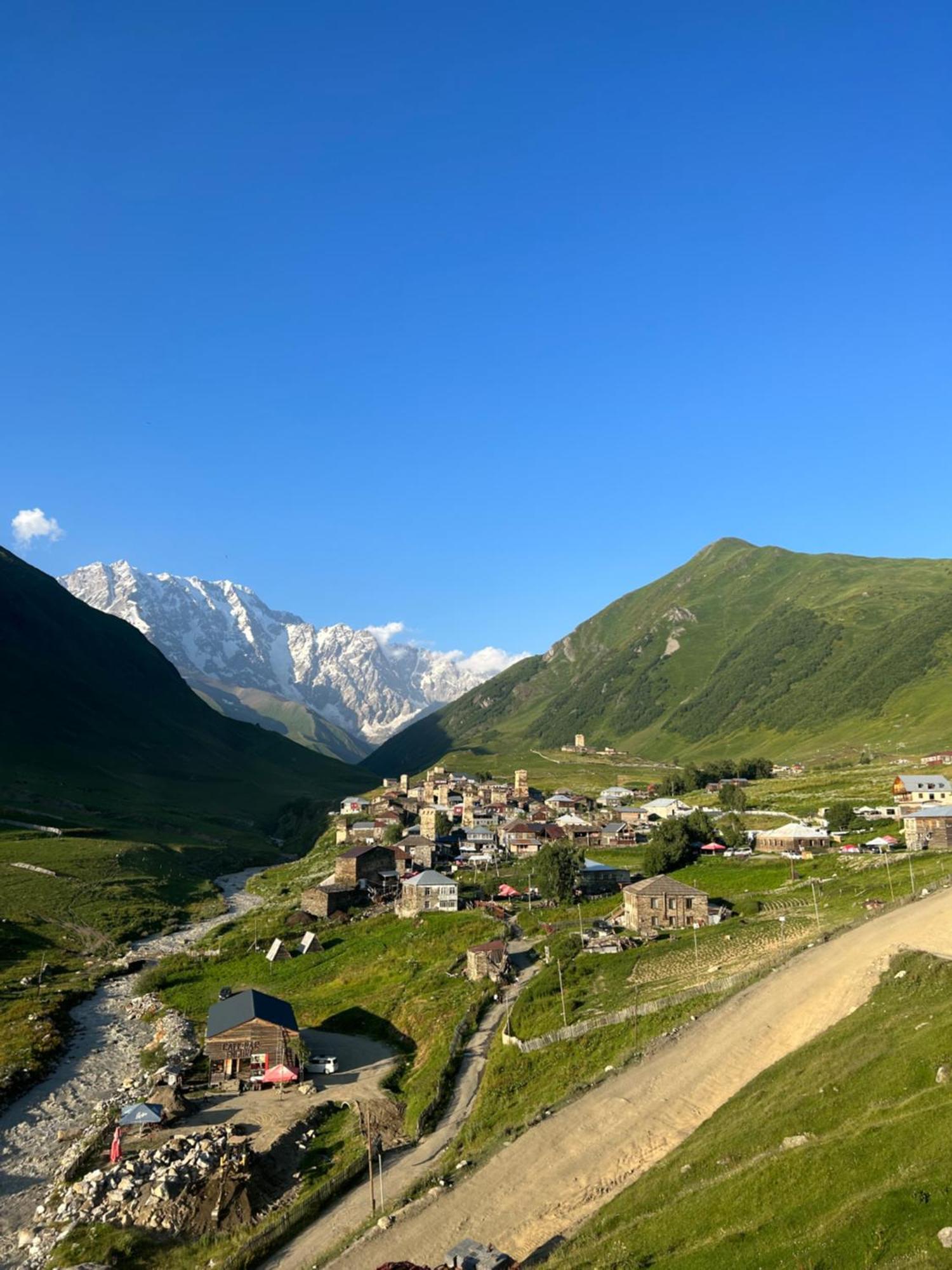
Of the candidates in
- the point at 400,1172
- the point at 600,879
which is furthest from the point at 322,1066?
the point at 600,879

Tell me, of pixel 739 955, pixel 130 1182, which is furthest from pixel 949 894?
pixel 130 1182

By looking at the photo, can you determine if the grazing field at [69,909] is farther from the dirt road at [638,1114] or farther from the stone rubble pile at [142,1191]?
the dirt road at [638,1114]

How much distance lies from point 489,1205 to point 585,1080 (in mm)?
11246

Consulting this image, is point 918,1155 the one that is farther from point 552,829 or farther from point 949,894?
point 552,829

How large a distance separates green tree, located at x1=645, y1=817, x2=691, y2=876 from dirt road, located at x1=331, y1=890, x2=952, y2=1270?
145 feet

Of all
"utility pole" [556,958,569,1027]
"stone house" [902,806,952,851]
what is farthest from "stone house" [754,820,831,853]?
"utility pole" [556,958,569,1027]

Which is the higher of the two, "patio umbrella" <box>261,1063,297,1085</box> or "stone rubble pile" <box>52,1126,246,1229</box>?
"stone rubble pile" <box>52,1126,246,1229</box>

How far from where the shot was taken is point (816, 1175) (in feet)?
86.2

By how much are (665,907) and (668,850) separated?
25298 mm

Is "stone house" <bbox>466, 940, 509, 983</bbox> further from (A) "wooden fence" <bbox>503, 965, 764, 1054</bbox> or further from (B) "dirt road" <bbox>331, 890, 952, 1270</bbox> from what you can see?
(B) "dirt road" <bbox>331, 890, 952, 1270</bbox>

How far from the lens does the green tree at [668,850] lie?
99062 mm

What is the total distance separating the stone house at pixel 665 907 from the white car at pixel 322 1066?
29.9 m

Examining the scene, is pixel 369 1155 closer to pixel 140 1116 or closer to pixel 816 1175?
pixel 140 1116

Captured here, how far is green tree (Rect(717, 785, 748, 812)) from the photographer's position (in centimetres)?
13600
